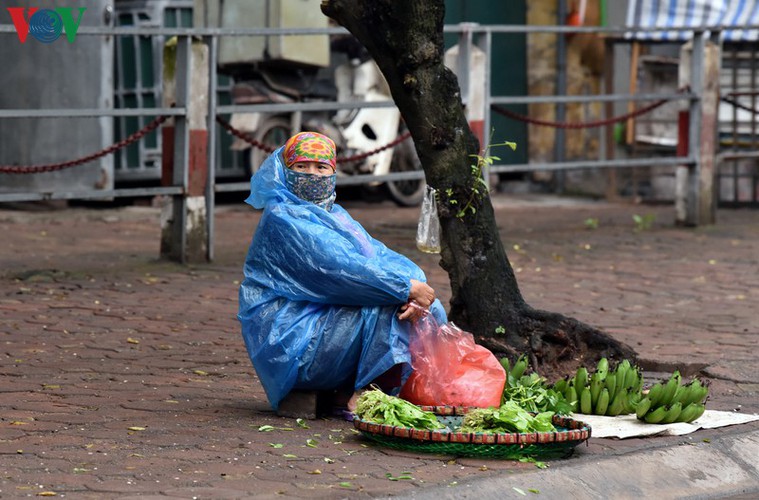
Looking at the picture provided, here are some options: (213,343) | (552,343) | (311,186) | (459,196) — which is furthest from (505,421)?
(213,343)

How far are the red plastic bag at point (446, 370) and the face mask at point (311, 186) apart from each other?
59 cm

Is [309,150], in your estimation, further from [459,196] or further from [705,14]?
[705,14]

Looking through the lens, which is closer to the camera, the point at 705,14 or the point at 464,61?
the point at 464,61

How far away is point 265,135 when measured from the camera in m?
12.5

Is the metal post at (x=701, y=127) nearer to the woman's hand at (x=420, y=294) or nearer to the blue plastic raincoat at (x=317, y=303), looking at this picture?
the blue plastic raincoat at (x=317, y=303)

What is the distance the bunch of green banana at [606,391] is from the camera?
17.3 feet

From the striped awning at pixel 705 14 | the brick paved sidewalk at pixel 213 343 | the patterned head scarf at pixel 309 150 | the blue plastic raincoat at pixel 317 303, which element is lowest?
the brick paved sidewalk at pixel 213 343

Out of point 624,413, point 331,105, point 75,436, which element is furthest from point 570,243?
point 75,436

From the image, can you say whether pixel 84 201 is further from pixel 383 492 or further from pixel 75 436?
pixel 383 492

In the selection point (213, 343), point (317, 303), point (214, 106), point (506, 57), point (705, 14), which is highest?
point (705, 14)

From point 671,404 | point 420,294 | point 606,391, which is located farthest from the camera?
point 606,391

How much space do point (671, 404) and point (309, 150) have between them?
64.5 inches

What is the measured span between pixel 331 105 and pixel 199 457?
542 centimetres

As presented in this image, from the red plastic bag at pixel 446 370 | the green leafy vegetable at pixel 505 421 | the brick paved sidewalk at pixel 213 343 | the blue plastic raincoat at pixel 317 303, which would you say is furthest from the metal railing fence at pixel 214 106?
the green leafy vegetable at pixel 505 421
